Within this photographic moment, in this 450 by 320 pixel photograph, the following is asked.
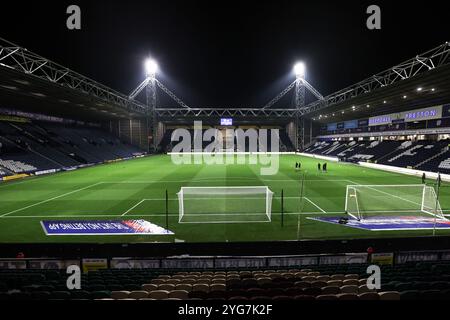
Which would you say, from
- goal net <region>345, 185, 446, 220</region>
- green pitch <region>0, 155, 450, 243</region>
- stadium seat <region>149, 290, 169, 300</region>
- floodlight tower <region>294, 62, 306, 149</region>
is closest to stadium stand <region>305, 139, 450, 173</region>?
green pitch <region>0, 155, 450, 243</region>

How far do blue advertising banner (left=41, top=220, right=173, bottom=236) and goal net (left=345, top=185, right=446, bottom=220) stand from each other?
12.0 m

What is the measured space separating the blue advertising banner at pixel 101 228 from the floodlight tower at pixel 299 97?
65649 mm

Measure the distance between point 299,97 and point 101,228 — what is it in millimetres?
69556

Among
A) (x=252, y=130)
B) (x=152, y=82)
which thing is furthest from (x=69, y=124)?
(x=252, y=130)

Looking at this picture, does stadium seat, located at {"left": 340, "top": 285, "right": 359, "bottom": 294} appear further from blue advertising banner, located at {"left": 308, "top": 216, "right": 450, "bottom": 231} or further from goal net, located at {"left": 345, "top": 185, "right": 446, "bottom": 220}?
goal net, located at {"left": 345, "top": 185, "right": 446, "bottom": 220}

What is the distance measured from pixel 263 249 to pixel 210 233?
3.57 meters

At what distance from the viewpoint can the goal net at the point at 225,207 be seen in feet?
52.8

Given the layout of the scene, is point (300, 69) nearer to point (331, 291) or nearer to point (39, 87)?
point (39, 87)

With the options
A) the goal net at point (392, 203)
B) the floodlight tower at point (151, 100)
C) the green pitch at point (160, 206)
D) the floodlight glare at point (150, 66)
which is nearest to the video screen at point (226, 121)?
the floodlight tower at point (151, 100)

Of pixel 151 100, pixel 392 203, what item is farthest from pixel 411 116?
pixel 151 100

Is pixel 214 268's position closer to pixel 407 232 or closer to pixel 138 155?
pixel 407 232

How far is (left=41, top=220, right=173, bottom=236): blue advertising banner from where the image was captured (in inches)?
545

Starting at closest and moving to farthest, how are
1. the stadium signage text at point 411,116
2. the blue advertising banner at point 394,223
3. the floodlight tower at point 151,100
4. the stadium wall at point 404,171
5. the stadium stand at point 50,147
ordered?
the blue advertising banner at point 394,223, the stadium wall at point 404,171, the stadium stand at point 50,147, the stadium signage text at point 411,116, the floodlight tower at point 151,100

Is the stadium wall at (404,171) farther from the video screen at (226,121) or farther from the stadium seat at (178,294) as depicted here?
the video screen at (226,121)
